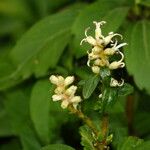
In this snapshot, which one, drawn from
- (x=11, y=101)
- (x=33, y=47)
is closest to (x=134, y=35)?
(x=33, y=47)

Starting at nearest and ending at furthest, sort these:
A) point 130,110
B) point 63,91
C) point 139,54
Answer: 1. point 63,91
2. point 139,54
3. point 130,110

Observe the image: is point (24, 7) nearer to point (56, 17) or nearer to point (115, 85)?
point (56, 17)

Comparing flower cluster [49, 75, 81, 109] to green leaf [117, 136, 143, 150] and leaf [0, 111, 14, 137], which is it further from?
leaf [0, 111, 14, 137]

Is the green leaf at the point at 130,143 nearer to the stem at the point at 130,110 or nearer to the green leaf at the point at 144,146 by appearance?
the green leaf at the point at 144,146

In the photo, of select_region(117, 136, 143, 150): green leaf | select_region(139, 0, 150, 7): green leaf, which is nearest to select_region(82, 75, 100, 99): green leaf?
select_region(117, 136, 143, 150): green leaf

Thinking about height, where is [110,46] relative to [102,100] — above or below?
above

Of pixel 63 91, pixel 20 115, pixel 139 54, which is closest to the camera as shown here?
pixel 63 91

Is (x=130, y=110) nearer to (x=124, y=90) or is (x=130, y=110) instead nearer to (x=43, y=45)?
(x=43, y=45)

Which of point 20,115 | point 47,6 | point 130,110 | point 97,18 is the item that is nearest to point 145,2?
point 97,18
